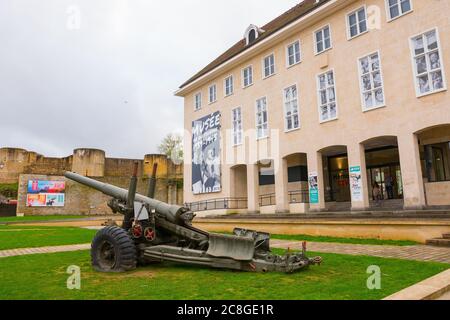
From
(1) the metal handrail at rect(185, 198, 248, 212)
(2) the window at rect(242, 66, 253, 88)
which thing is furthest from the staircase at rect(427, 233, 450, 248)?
(2) the window at rect(242, 66, 253, 88)

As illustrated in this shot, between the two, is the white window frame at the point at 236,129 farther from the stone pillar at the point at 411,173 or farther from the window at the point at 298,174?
the stone pillar at the point at 411,173

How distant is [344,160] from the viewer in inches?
894

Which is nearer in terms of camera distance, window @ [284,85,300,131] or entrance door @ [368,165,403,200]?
entrance door @ [368,165,403,200]

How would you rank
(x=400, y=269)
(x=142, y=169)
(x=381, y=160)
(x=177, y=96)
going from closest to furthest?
(x=400, y=269), (x=381, y=160), (x=177, y=96), (x=142, y=169)

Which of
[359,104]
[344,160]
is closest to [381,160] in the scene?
[344,160]

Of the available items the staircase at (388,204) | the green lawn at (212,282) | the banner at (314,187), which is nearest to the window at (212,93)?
the banner at (314,187)

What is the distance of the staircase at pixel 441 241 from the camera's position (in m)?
10.0

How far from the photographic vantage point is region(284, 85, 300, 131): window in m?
21.3

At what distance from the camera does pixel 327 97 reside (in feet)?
63.7

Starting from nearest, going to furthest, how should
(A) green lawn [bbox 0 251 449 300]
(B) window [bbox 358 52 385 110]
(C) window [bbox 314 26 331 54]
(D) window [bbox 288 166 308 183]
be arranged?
(A) green lawn [bbox 0 251 449 300] → (B) window [bbox 358 52 385 110] → (C) window [bbox 314 26 331 54] → (D) window [bbox 288 166 308 183]

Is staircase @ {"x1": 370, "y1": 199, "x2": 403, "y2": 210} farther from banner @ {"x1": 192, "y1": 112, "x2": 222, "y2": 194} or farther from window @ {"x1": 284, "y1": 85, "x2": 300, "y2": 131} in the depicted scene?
banner @ {"x1": 192, "y1": 112, "x2": 222, "y2": 194}

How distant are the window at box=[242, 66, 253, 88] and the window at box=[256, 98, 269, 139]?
6.47 feet

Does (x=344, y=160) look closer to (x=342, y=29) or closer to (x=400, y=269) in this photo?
(x=342, y=29)
